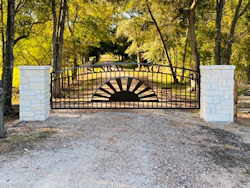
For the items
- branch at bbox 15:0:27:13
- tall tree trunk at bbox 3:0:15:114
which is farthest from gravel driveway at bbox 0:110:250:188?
branch at bbox 15:0:27:13

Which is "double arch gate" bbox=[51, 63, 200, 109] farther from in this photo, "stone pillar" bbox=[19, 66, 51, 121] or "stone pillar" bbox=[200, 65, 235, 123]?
"stone pillar" bbox=[19, 66, 51, 121]

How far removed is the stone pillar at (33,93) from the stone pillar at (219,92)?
4099mm

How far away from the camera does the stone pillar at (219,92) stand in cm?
666

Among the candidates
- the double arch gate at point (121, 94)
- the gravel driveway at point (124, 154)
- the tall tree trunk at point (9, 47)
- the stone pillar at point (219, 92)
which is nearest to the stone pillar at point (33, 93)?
the gravel driveway at point (124, 154)

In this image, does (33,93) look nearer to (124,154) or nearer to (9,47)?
(9,47)

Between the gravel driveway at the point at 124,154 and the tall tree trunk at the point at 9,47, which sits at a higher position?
the tall tree trunk at the point at 9,47

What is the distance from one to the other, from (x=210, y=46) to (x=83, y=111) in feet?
39.6

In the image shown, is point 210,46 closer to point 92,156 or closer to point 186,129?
point 186,129

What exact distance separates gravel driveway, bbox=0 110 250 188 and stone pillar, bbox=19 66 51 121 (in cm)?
37

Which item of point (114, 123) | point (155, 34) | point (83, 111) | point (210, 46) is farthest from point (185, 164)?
point (155, 34)

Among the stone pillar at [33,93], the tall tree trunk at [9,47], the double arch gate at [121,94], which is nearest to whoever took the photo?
the stone pillar at [33,93]

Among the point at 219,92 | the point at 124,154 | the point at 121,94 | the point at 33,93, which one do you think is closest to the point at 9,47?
the point at 33,93

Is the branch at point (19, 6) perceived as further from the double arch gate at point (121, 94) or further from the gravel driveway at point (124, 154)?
the gravel driveway at point (124, 154)

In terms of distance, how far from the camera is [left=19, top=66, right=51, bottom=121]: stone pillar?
662 cm
